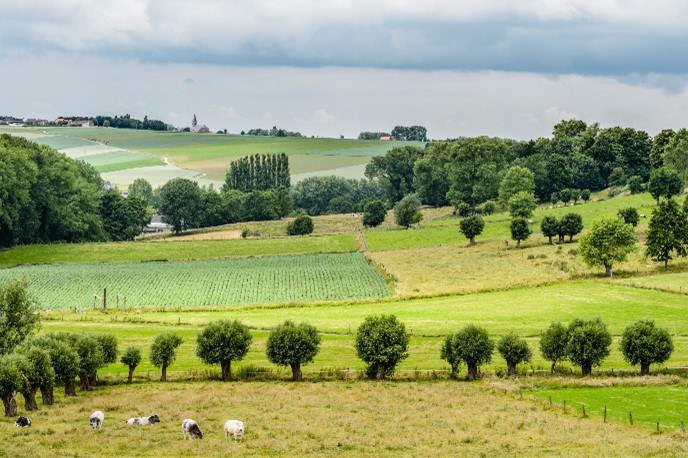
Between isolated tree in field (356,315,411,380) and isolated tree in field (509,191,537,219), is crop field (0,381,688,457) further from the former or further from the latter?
isolated tree in field (509,191,537,219)

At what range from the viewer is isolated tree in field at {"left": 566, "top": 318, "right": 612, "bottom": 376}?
251ft

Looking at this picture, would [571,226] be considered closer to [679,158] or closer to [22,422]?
[679,158]

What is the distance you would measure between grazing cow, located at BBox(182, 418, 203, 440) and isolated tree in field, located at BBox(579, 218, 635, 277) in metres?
74.4

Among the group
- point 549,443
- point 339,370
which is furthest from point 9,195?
point 549,443

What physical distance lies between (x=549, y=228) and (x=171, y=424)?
3678 inches

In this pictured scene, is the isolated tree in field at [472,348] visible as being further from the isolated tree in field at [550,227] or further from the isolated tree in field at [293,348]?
the isolated tree in field at [550,227]

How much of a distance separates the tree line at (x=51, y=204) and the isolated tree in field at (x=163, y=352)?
82.7 meters

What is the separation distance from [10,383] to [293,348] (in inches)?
855

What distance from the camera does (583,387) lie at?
237 ft

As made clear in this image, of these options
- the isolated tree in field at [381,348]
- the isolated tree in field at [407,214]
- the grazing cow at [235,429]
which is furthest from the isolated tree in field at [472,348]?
the isolated tree in field at [407,214]

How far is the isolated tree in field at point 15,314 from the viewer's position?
78312mm

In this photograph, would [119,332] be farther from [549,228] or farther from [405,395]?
[549,228]

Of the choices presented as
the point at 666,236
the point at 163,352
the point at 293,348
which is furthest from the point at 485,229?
the point at 163,352

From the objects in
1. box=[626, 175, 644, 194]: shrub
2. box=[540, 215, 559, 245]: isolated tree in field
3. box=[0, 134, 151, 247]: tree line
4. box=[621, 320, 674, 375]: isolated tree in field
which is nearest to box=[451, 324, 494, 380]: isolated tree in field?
box=[621, 320, 674, 375]: isolated tree in field
